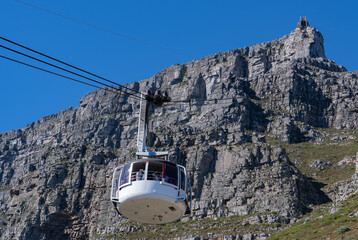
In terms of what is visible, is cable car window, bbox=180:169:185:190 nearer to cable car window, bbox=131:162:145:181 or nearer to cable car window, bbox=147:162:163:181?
cable car window, bbox=147:162:163:181

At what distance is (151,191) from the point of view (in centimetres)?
3566

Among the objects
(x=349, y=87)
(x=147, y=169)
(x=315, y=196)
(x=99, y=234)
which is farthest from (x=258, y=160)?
(x=147, y=169)

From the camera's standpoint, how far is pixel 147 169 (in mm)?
36719

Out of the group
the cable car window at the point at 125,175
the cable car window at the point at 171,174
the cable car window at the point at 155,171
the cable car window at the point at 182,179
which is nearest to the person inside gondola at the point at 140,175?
the cable car window at the point at 155,171

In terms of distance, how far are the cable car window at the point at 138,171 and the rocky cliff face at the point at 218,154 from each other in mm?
71022

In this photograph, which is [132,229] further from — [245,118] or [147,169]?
[147,169]

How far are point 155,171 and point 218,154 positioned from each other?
94830mm

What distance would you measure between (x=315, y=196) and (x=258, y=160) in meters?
15.0

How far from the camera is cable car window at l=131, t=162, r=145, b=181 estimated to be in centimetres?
3654

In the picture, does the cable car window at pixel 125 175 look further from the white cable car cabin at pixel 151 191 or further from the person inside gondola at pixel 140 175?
the person inside gondola at pixel 140 175

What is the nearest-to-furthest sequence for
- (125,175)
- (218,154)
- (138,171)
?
(138,171) → (125,175) → (218,154)

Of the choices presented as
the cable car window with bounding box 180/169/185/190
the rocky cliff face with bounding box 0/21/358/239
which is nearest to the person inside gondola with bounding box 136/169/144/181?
the cable car window with bounding box 180/169/185/190

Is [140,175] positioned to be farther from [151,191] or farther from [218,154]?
[218,154]

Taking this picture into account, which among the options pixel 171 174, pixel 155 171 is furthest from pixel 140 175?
pixel 171 174
